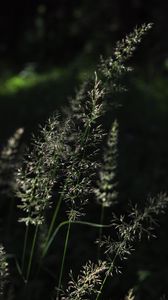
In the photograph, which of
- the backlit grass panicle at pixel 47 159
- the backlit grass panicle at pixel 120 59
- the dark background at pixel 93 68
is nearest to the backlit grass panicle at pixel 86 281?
the backlit grass panicle at pixel 47 159

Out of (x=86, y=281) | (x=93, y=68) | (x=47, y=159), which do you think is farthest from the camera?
(x=93, y=68)

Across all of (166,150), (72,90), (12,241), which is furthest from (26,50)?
(12,241)

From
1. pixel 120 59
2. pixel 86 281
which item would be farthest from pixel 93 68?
pixel 86 281

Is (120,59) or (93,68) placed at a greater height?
(93,68)

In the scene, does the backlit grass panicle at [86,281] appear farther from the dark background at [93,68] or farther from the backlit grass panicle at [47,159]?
the dark background at [93,68]

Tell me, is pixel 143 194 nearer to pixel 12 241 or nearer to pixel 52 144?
pixel 12 241

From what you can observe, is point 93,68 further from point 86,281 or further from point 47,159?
point 86,281

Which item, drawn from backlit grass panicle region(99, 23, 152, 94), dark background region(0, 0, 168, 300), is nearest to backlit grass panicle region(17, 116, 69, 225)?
backlit grass panicle region(99, 23, 152, 94)

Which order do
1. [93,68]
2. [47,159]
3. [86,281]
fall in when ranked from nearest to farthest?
[86,281], [47,159], [93,68]

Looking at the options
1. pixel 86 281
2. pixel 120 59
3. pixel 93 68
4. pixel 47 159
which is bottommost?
pixel 86 281

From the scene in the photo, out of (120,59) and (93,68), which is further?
(93,68)
